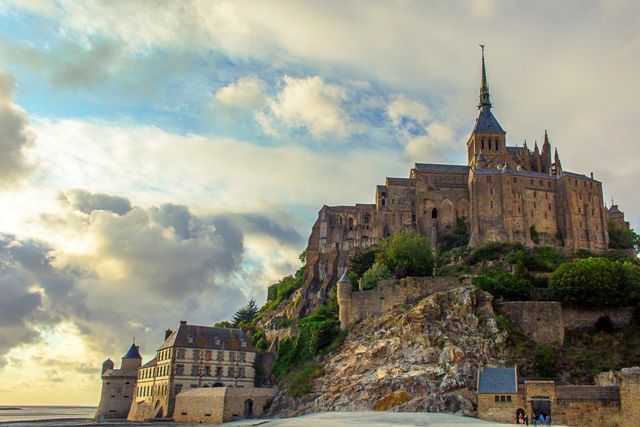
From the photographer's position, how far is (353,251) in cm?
8844

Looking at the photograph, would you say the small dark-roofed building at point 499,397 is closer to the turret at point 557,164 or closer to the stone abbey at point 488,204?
the stone abbey at point 488,204

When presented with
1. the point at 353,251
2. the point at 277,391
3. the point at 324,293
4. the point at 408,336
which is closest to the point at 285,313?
the point at 324,293

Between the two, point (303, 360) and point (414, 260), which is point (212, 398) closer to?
point (303, 360)

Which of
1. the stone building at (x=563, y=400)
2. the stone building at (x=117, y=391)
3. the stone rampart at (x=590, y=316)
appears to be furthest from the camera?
the stone building at (x=117, y=391)

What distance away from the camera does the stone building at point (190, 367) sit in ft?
196

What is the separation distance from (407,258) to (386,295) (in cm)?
1100

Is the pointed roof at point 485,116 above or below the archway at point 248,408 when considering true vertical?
above

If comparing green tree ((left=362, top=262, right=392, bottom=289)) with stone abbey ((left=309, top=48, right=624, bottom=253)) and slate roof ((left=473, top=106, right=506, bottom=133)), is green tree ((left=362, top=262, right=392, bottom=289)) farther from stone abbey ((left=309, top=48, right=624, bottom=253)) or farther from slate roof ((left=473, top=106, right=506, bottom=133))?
slate roof ((left=473, top=106, right=506, bottom=133))

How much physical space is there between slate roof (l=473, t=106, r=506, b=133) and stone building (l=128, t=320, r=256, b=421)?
55327mm

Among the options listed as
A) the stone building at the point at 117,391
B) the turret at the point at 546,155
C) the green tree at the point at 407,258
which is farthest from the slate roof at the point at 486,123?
the stone building at the point at 117,391

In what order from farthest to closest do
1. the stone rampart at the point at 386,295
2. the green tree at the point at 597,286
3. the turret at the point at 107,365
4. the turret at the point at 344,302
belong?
1. the turret at the point at 107,365
2. the turret at the point at 344,302
3. the stone rampart at the point at 386,295
4. the green tree at the point at 597,286

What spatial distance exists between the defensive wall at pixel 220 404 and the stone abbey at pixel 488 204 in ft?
123

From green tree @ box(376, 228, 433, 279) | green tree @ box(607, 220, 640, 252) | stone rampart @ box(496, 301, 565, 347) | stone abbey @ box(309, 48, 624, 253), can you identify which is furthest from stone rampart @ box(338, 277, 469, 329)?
green tree @ box(607, 220, 640, 252)

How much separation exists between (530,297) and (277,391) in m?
24.5
